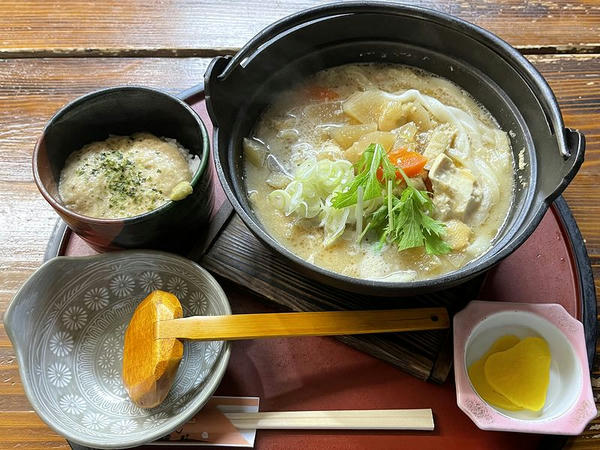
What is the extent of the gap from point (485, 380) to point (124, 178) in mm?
1269

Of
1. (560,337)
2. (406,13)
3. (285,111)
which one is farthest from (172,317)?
(406,13)

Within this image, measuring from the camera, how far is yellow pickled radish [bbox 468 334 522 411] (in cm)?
152

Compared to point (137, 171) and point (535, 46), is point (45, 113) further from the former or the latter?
point (535, 46)

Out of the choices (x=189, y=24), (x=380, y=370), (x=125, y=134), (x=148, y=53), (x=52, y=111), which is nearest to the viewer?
(x=380, y=370)

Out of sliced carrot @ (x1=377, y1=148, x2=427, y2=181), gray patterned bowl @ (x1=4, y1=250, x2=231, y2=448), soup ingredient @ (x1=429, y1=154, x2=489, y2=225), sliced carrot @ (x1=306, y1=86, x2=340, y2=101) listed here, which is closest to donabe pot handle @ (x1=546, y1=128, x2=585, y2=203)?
soup ingredient @ (x1=429, y1=154, x2=489, y2=225)

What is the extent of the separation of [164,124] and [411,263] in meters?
0.99

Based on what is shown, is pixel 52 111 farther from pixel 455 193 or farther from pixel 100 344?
pixel 455 193

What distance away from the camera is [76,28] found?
2555 millimetres

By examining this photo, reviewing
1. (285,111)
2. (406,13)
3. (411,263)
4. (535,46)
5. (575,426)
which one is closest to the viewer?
(575,426)

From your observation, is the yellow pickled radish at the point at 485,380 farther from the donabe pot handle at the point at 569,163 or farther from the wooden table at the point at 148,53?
the wooden table at the point at 148,53

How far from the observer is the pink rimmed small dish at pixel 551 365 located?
1.42 metres

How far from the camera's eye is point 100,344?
5.68ft

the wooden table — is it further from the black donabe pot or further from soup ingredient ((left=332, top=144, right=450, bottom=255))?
soup ingredient ((left=332, top=144, right=450, bottom=255))

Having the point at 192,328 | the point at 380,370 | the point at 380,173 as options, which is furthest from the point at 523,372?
the point at 192,328
